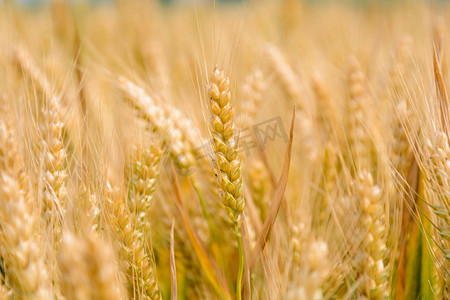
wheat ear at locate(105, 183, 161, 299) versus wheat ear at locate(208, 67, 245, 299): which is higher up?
wheat ear at locate(208, 67, 245, 299)

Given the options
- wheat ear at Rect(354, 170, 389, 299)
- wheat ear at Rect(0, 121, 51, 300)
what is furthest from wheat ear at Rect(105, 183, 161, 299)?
wheat ear at Rect(354, 170, 389, 299)

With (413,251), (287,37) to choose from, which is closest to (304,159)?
(413,251)

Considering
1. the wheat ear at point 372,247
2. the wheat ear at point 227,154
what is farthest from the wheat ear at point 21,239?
the wheat ear at point 372,247

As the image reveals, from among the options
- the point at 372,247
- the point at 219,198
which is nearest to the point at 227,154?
the point at 219,198

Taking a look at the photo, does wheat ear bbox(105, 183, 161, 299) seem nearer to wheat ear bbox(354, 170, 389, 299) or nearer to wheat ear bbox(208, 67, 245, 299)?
wheat ear bbox(208, 67, 245, 299)

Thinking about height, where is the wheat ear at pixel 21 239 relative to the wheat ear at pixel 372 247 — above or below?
above

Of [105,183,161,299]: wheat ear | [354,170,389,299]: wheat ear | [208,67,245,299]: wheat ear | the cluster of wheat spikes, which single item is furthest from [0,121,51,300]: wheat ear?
[354,170,389,299]: wheat ear

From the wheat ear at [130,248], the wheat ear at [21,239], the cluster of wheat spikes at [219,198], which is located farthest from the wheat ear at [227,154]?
the wheat ear at [21,239]

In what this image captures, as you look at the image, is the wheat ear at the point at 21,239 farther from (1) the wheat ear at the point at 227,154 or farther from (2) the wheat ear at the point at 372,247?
(2) the wheat ear at the point at 372,247

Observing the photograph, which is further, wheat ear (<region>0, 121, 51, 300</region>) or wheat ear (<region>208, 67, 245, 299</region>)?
wheat ear (<region>208, 67, 245, 299</region>)

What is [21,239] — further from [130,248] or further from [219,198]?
[219,198]

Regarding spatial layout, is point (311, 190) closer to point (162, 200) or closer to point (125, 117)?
point (162, 200)

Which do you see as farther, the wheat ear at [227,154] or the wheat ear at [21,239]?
the wheat ear at [227,154]

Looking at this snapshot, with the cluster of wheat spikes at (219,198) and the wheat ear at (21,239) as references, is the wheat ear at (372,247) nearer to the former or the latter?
the cluster of wheat spikes at (219,198)
